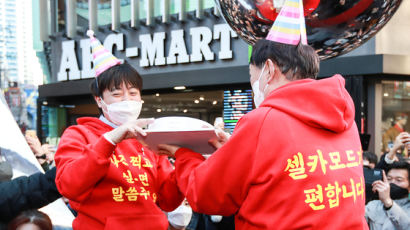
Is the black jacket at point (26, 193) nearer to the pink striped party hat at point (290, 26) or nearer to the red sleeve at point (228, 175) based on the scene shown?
the red sleeve at point (228, 175)

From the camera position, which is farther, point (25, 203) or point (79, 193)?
point (25, 203)

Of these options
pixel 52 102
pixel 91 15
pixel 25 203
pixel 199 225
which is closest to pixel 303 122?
pixel 25 203

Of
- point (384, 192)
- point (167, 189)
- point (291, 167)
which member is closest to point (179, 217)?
point (167, 189)

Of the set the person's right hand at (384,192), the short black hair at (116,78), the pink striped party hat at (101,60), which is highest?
the pink striped party hat at (101,60)

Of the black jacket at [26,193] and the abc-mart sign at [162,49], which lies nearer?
the black jacket at [26,193]

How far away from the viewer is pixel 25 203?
1.97m

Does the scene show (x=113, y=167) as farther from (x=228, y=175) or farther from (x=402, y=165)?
(x=402, y=165)

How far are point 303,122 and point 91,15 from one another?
11027 millimetres

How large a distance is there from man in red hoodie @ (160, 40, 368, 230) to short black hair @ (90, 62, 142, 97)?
2.44 ft

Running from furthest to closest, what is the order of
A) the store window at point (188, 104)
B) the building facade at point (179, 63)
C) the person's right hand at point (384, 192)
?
the store window at point (188, 104)
the building facade at point (179, 63)
the person's right hand at point (384, 192)

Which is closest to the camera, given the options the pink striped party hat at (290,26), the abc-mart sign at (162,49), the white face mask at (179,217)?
the pink striped party hat at (290,26)

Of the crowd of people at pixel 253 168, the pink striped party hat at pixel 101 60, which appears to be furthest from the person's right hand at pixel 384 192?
the pink striped party hat at pixel 101 60

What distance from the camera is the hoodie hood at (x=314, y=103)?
4.82 ft

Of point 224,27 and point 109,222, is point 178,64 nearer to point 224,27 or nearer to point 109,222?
point 224,27
